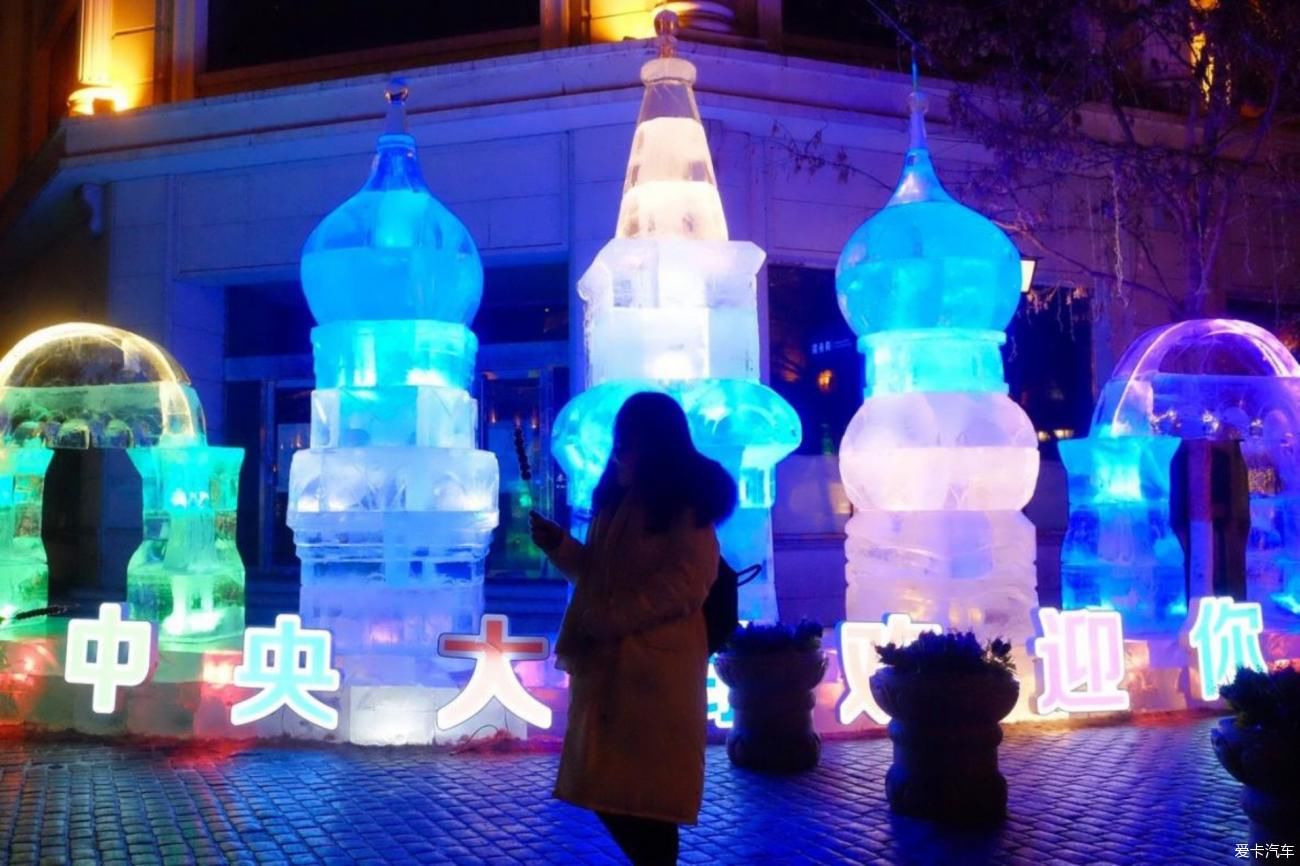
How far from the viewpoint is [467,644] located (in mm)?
7023

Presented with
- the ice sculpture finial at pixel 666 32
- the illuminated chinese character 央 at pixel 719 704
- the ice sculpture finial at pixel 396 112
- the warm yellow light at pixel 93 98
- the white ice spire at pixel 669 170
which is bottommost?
the illuminated chinese character 央 at pixel 719 704

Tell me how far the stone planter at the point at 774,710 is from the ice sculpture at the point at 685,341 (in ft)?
3.67

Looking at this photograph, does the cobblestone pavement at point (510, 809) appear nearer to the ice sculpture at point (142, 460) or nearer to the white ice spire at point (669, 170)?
the ice sculpture at point (142, 460)

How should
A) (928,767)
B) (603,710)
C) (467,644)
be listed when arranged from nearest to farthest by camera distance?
(603,710) < (928,767) < (467,644)

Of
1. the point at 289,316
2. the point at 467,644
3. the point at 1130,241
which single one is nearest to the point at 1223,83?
the point at 1130,241

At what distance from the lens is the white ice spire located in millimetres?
7895

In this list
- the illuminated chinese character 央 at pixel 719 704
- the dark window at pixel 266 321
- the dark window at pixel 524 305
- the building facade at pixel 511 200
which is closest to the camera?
the illuminated chinese character 央 at pixel 719 704

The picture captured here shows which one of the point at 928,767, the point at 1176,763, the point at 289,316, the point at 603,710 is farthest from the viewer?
the point at 289,316

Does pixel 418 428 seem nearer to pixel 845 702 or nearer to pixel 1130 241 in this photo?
pixel 845 702

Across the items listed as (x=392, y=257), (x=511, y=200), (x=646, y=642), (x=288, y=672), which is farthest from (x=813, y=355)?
(x=646, y=642)

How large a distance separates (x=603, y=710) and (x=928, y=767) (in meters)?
2.60

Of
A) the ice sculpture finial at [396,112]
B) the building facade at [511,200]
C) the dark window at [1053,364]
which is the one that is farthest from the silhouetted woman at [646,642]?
the dark window at [1053,364]

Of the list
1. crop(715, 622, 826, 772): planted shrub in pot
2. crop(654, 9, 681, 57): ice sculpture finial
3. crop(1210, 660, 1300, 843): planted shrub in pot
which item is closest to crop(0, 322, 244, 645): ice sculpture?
crop(715, 622, 826, 772): planted shrub in pot

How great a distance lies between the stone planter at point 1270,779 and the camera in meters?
4.41
